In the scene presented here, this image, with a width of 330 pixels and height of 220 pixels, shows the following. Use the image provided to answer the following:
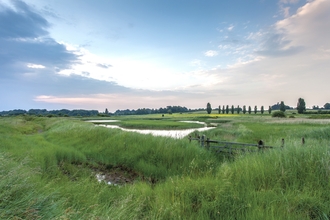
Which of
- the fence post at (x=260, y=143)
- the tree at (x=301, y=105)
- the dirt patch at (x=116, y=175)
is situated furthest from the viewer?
the tree at (x=301, y=105)

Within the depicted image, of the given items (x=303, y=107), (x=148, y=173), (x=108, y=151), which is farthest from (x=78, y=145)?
(x=303, y=107)

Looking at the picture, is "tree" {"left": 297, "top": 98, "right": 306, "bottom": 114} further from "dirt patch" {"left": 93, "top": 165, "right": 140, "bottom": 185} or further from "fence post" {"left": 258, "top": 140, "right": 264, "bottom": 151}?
"dirt patch" {"left": 93, "top": 165, "right": 140, "bottom": 185}

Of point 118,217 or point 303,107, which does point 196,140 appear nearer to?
point 118,217

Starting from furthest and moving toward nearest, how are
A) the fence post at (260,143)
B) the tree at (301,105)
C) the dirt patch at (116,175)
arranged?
the tree at (301,105), the fence post at (260,143), the dirt patch at (116,175)

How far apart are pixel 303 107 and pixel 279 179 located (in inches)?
4532

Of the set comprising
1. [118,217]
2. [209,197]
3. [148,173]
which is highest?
[118,217]

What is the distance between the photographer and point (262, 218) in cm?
379

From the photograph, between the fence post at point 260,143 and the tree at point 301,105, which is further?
the tree at point 301,105

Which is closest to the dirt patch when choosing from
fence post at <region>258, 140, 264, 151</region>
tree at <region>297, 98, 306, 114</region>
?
fence post at <region>258, 140, 264, 151</region>

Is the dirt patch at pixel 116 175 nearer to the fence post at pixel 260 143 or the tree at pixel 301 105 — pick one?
the fence post at pixel 260 143

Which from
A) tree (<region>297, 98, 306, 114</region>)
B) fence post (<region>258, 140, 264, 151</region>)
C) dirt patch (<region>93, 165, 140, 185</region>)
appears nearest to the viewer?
dirt patch (<region>93, 165, 140, 185</region>)

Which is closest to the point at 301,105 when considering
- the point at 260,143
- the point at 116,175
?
the point at 260,143

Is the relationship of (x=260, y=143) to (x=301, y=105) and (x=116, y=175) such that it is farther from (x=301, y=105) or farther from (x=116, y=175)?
(x=301, y=105)

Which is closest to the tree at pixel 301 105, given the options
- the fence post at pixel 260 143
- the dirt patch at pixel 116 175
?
the fence post at pixel 260 143
